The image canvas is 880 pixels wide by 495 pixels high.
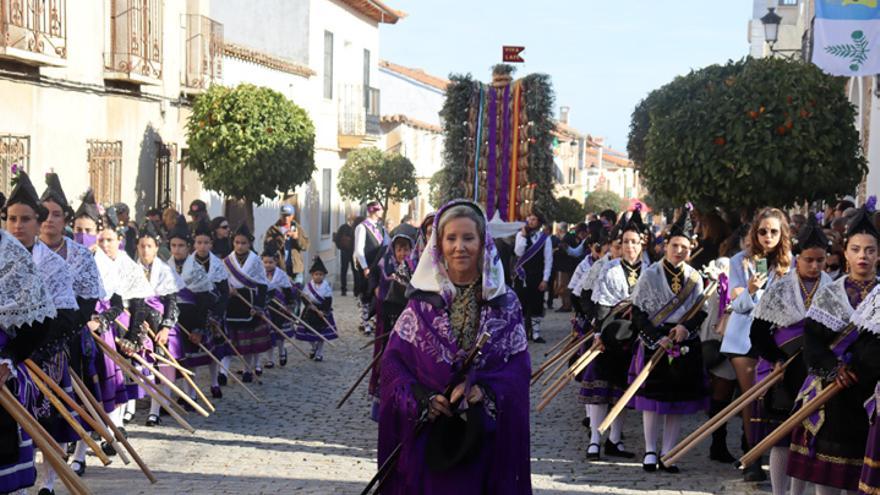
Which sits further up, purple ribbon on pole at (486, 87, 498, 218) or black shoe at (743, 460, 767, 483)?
purple ribbon on pole at (486, 87, 498, 218)

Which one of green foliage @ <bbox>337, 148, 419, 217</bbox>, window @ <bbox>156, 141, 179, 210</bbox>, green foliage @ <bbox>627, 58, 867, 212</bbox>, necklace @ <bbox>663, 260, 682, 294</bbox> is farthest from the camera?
green foliage @ <bbox>337, 148, 419, 217</bbox>

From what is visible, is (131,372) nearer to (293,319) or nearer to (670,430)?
(670,430)

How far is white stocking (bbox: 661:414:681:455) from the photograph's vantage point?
1050cm

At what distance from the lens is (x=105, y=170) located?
21797mm

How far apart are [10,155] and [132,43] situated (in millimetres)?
4827

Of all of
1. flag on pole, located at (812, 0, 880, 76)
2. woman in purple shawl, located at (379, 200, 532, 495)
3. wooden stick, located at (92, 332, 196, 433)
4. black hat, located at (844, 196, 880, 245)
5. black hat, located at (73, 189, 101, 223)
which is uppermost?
flag on pole, located at (812, 0, 880, 76)

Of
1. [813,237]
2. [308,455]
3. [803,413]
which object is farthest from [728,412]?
[308,455]

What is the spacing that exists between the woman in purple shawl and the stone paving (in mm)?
3348

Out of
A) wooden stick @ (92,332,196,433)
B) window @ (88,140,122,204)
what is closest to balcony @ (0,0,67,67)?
window @ (88,140,122,204)

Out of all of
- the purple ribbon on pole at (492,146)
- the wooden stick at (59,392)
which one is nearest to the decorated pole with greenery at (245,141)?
the purple ribbon on pole at (492,146)

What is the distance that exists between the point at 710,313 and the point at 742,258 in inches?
28.8

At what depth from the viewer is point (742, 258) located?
995 cm

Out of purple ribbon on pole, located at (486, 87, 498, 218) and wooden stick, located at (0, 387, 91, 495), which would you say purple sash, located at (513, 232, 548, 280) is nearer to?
purple ribbon on pole, located at (486, 87, 498, 218)

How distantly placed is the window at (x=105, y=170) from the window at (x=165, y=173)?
1.62 metres
